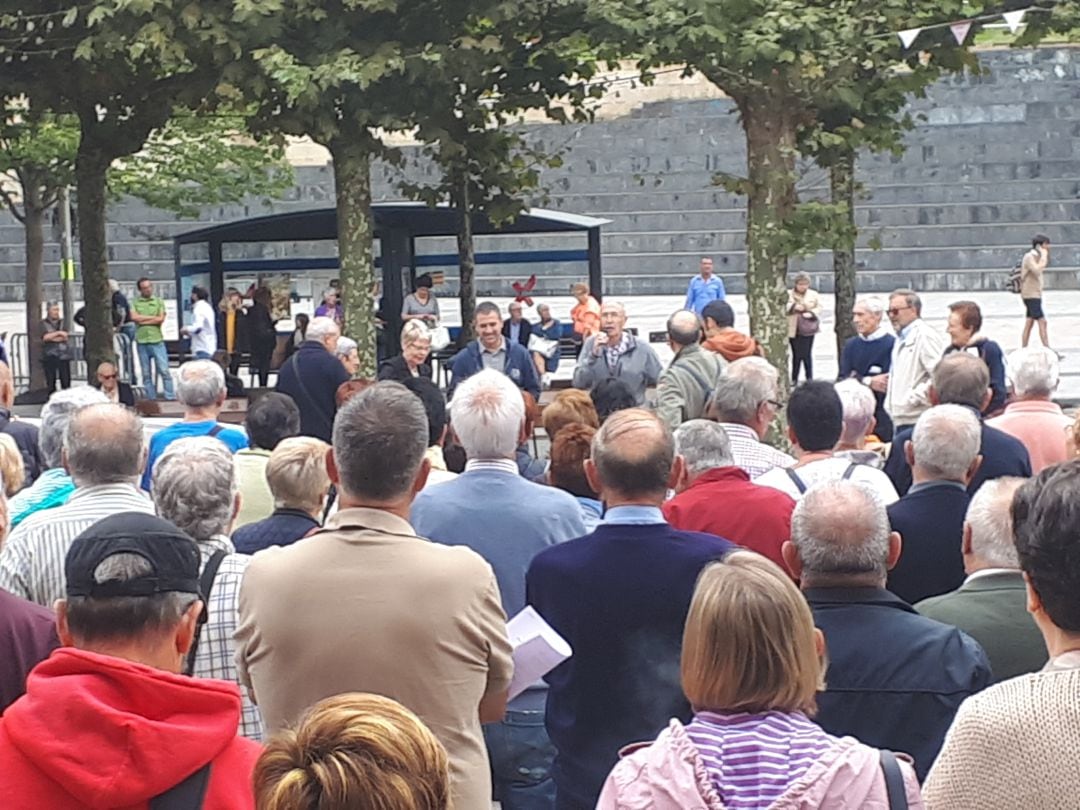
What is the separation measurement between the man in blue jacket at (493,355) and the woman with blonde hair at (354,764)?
422 inches

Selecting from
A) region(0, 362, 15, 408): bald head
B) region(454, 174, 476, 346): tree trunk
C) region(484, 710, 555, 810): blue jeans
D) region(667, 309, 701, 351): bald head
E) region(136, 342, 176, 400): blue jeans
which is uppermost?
region(454, 174, 476, 346): tree trunk

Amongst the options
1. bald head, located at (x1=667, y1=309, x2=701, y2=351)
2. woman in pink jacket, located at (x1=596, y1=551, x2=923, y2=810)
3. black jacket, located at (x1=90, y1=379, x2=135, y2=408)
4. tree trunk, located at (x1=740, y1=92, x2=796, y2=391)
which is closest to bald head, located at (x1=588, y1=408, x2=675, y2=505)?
woman in pink jacket, located at (x1=596, y1=551, x2=923, y2=810)

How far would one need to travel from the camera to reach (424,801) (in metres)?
2.52

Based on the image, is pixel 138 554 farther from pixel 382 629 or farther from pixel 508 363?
pixel 508 363

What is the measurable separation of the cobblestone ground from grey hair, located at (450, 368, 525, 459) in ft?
51.7

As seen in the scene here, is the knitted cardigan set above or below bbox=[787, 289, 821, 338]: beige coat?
below

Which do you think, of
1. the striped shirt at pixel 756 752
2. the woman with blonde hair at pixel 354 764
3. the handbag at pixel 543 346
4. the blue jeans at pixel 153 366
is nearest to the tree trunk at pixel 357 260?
the handbag at pixel 543 346

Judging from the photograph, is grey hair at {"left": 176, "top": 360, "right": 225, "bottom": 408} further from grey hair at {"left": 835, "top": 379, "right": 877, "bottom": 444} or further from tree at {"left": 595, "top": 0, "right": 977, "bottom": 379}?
tree at {"left": 595, "top": 0, "right": 977, "bottom": 379}

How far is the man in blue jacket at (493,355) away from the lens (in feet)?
43.8

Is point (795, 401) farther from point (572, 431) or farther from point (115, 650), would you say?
point (115, 650)

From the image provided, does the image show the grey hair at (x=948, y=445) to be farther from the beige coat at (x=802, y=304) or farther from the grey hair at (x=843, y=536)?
the beige coat at (x=802, y=304)

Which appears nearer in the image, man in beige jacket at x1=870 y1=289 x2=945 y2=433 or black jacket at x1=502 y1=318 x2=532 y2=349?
man in beige jacket at x1=870 y1=289 x2=945 y2=433

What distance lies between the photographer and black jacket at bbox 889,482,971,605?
6.19m

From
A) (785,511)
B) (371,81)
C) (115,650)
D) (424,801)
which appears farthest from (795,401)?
(371,81)
